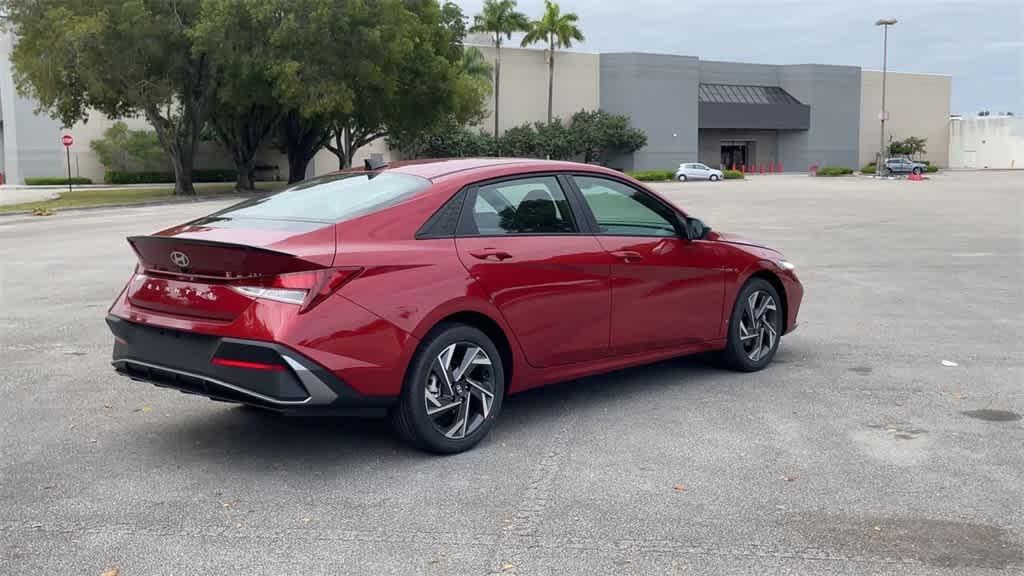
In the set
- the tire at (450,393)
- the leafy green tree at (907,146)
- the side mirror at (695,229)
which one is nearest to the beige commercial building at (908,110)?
the leafy green tree at (907,146)

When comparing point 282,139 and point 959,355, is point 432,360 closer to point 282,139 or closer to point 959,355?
point 959,355

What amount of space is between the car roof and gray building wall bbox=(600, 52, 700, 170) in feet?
238

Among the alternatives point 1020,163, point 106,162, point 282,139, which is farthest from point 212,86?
point 1020,163

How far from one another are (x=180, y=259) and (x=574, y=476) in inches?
88.8

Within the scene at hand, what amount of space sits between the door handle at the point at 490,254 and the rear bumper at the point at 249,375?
36.1 inches

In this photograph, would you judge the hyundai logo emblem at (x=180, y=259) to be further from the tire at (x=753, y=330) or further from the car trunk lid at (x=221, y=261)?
the tire at (x=753, y=330)

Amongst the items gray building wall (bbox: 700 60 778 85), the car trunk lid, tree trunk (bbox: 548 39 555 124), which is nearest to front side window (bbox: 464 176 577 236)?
the car trunk lid

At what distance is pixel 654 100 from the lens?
79.9 metres

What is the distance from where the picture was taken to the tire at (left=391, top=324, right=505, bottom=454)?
5113 mm

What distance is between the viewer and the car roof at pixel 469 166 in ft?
18.8

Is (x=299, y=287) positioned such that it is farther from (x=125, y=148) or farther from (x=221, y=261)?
(x=125, y=148)

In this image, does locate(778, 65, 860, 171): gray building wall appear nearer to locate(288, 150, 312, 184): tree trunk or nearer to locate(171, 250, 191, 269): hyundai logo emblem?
locate(288, 150, 312, 184): tree trunk

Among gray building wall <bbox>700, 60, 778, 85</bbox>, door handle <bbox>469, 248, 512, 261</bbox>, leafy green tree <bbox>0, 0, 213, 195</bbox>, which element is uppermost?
gray building wall <bbox>700, 60, 778, 85</bbox>

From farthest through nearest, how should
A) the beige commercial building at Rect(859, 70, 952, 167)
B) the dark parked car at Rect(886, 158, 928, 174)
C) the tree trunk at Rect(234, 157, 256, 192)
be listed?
the beige commercial building at Rect(859, 70, 952, 167), the dark parked car at Rect(886, 158, 928, 174), the tree trunk at Rect(234, 157, 256, 192)
